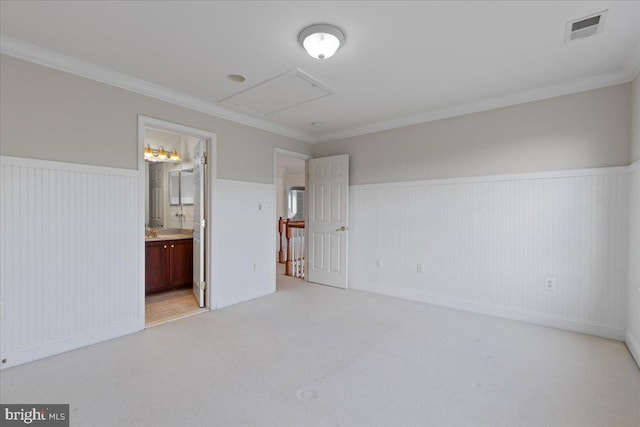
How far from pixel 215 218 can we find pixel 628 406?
3.88 meters

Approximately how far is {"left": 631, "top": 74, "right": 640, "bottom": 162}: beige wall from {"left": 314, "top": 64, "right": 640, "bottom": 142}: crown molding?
14 cm

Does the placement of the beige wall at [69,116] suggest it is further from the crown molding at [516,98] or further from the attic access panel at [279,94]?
the crown molding at [516,98]

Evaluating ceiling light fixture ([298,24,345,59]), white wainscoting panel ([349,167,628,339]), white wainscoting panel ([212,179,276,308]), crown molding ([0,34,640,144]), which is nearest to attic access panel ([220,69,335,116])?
crown molding ([0,34,640,144])

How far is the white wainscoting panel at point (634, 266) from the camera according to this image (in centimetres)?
245

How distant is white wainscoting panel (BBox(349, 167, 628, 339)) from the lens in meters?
2.88

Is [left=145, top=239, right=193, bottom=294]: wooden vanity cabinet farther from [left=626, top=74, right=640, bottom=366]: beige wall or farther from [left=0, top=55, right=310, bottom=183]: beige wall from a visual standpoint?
[left=626, top=74, right=640, bottom=366]: beige wall

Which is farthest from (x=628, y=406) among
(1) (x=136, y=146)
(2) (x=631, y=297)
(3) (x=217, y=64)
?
(1) (x=136, y=146)

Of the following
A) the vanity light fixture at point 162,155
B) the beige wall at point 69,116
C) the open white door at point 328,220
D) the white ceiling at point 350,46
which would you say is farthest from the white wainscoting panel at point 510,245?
the vanity light fixture at point 162,155

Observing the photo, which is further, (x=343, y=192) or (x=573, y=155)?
(x=343, y=192)

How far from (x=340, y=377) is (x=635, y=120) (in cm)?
339

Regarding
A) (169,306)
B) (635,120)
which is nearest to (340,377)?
(169,306)

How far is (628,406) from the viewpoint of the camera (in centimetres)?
185

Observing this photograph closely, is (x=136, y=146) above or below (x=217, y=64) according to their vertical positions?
below

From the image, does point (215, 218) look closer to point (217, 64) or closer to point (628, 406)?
point (217, 64)
